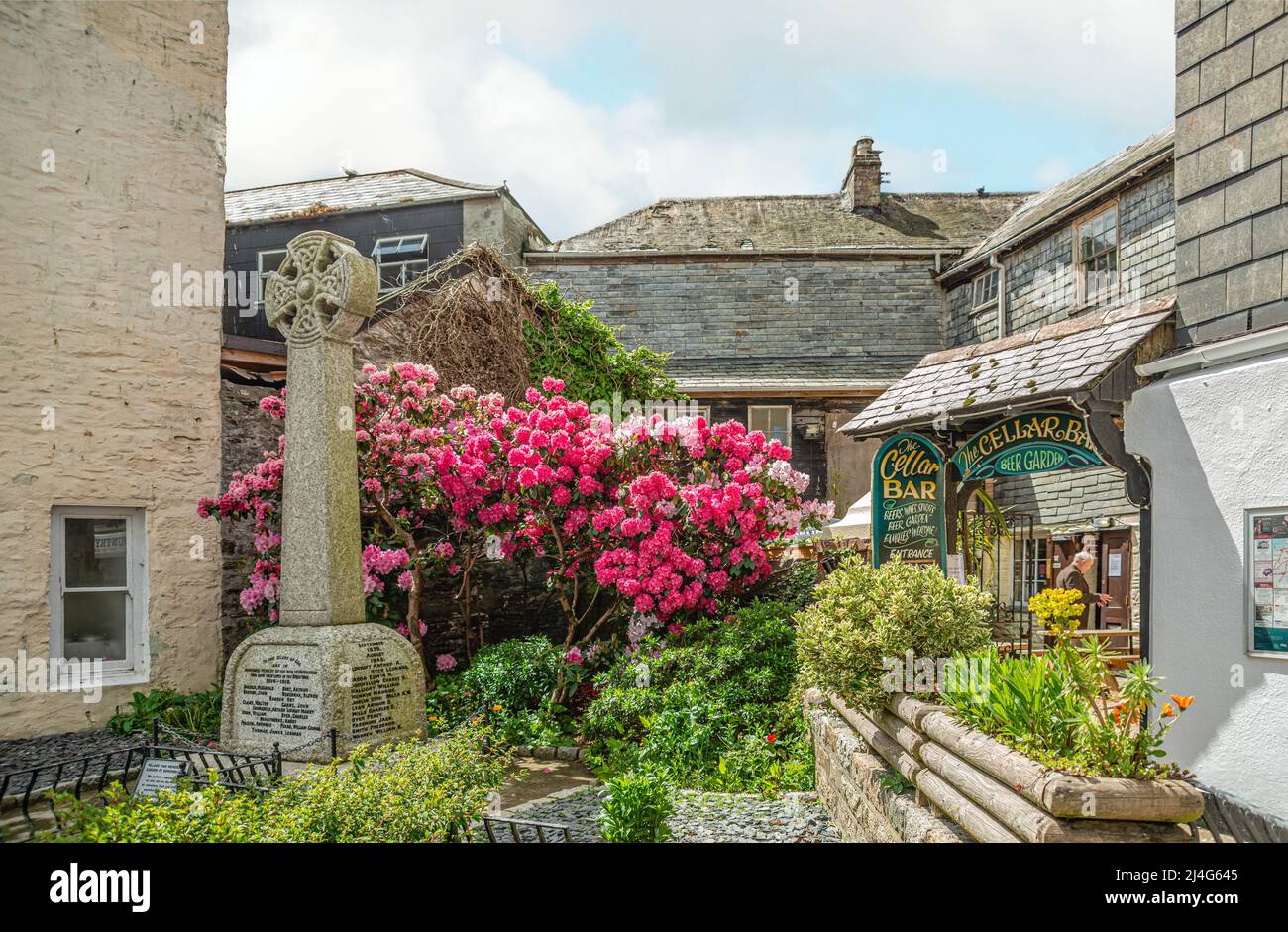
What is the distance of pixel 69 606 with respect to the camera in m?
8.57

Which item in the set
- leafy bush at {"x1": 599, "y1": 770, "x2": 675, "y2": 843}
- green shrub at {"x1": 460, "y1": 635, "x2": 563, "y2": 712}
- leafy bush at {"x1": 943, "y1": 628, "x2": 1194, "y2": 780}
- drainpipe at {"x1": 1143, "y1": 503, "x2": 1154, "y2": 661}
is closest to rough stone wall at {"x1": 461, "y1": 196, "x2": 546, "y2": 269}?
green shrub at {"x1": 460, "y1": 635, "x2": 563, "y2": 712}

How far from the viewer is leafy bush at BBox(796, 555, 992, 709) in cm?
576

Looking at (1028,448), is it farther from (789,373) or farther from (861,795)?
(789,373)

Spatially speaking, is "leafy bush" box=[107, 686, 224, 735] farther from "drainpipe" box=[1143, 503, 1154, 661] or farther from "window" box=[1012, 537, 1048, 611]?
"window" box=[1012, 537, 1048, 611]

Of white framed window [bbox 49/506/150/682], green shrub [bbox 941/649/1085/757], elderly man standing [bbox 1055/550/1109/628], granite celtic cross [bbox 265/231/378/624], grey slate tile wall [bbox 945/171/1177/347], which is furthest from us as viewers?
grey slate tile wall [bbox 945/171/1177/347]

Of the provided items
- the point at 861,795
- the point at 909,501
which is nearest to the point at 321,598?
the point at 861,795

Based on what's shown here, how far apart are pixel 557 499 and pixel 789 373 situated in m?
10.6

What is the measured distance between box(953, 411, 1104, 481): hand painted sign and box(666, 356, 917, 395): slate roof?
1071 centimetres

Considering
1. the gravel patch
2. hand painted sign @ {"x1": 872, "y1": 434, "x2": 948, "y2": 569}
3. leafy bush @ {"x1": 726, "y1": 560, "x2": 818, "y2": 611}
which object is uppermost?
hand painted sign @ {"x1": 872, "y1": 434, "x2": 948, "y2": 569}

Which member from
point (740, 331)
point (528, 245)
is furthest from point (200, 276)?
point (740, 331)

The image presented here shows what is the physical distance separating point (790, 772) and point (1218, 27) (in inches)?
225

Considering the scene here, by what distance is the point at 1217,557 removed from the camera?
5.89 m

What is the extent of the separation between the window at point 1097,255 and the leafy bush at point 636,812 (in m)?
12.0

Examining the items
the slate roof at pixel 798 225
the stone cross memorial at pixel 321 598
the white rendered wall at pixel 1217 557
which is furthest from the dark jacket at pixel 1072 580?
the stone cross memorial at pixel 321 598
